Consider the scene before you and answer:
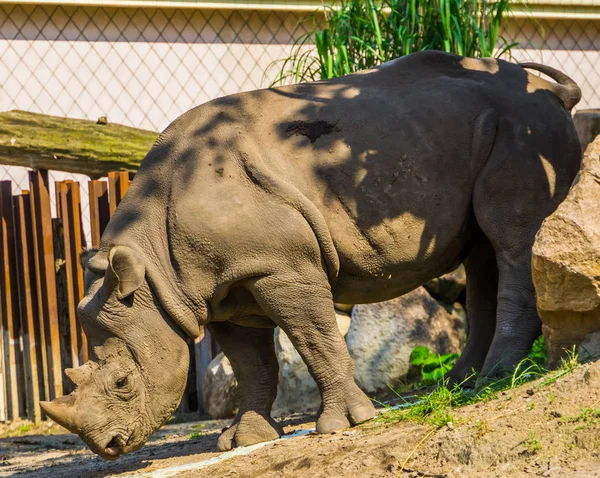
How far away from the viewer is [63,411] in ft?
17.9

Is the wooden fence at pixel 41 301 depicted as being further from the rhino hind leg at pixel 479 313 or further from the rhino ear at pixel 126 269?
the rhino ear at pixel 126 269

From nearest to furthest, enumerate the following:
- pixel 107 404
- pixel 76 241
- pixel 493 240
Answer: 1. pixel 107 404
2. pixel 493 240
3. pixel 76 241

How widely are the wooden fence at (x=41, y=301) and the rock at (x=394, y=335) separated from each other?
1546mm

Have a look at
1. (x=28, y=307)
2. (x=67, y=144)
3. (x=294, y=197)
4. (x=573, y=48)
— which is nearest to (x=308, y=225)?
(x=294, y=197)

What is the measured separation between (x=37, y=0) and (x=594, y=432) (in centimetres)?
802

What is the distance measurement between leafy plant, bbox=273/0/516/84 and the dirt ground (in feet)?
13.8

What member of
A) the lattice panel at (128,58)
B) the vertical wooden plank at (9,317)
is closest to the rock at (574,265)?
the vertical wooden plank at (9,317)

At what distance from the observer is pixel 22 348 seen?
9.22 m

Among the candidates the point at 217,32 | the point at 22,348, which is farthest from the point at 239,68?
the point at 22,348

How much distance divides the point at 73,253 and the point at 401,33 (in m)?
3.41

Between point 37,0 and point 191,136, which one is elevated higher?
point 37,0

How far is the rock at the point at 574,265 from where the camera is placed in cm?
497

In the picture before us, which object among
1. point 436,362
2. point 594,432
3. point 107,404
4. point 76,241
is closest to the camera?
point 594,432

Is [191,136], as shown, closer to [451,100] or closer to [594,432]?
[451,100]
